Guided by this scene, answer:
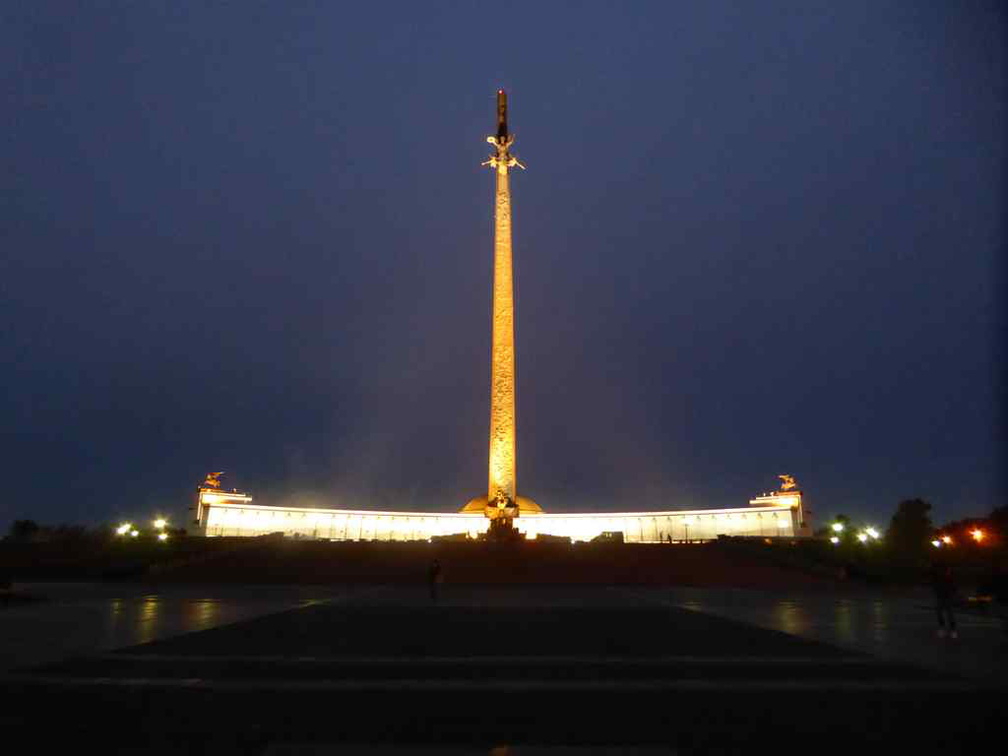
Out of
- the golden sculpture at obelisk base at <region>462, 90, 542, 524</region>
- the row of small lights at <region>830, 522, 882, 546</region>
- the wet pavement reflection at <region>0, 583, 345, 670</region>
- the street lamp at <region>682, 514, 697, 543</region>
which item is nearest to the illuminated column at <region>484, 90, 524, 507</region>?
the golden sculpture at obelisk base at <region>462, 90, 542, 524</region>

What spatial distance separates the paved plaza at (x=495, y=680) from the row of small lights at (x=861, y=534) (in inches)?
1114

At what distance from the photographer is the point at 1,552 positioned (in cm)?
3011

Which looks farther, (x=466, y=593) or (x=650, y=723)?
(x=466, y=593)

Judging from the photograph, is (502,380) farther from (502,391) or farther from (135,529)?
(135,529)

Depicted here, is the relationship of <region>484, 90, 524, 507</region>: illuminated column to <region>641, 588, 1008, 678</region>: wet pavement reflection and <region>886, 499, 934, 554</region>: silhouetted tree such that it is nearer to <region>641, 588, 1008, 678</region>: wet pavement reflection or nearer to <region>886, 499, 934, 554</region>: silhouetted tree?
<region>641, 588, 1008, 678</region>: wet pavement reflection

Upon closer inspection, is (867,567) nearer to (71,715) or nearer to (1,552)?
(71,715)

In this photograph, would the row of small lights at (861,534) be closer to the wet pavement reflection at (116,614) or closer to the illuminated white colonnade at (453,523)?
the illuminated white colonnade at (453,523)

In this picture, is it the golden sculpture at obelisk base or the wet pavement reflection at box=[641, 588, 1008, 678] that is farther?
the golden sculpture at obelisk base

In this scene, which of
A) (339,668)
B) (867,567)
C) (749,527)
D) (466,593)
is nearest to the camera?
(339,668)

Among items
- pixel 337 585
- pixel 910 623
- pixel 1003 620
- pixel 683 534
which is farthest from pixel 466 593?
pixel 683 534

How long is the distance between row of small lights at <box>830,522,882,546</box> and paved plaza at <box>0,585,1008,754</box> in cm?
2830

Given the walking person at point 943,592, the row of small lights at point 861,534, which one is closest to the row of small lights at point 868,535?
the row of small lights at point 861,534

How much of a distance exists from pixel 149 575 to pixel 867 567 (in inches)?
975

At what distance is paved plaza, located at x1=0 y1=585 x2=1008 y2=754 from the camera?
468cm
